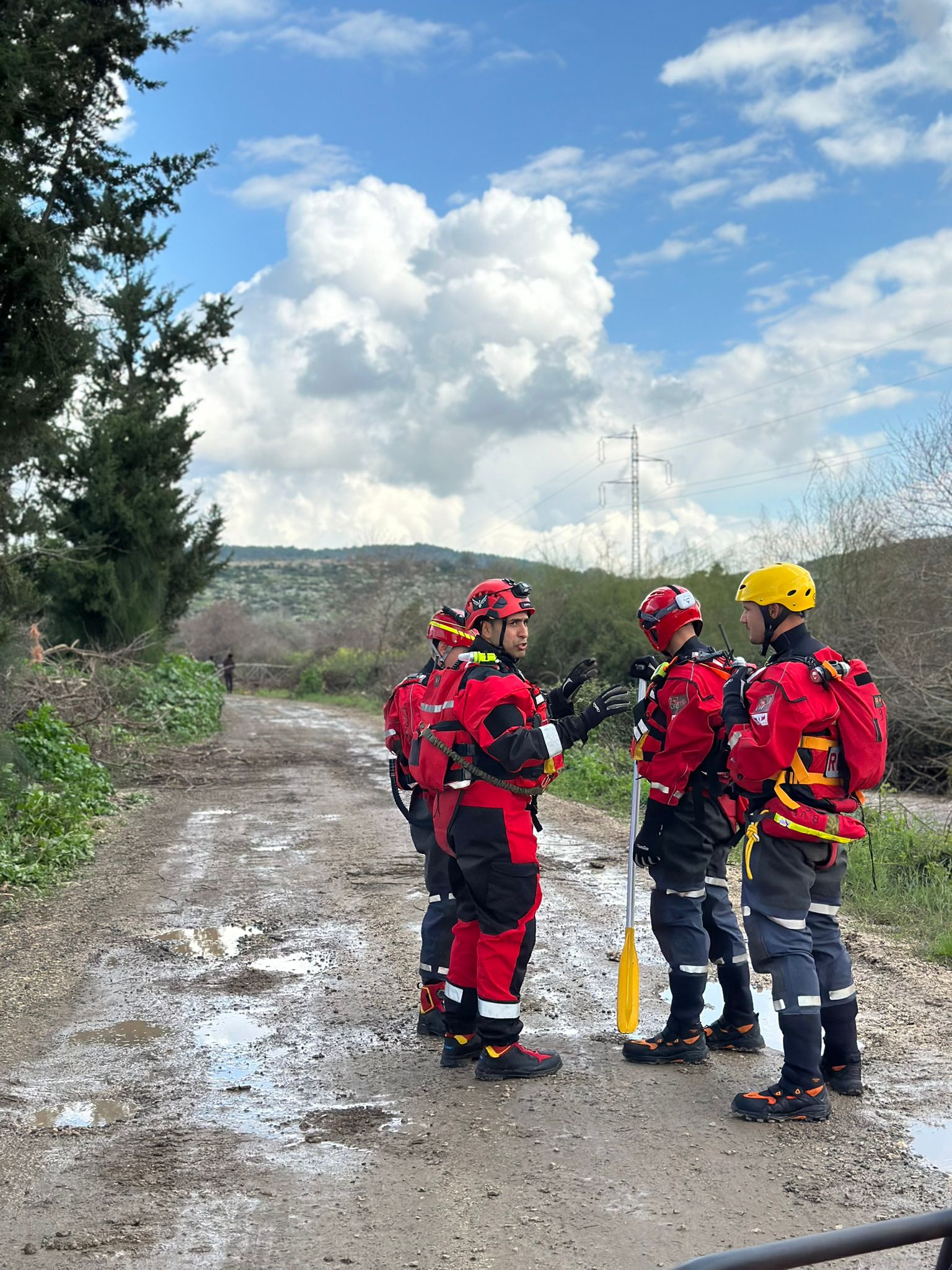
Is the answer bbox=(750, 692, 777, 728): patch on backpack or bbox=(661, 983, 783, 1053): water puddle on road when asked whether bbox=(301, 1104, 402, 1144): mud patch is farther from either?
bbox=(750, 692, 777, 728): patch on backpack

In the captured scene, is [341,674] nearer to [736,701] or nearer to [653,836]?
[653,836]

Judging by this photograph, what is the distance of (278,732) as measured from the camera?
85.3 ft

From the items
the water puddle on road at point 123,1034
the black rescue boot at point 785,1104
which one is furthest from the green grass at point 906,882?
the water puddle on road at point 123,1034

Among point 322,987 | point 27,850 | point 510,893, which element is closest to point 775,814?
point 510,893

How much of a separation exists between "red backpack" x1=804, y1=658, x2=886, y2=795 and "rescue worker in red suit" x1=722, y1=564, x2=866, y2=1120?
0.14 feet

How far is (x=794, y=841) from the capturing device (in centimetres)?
489

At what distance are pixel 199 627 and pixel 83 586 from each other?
42.6 m

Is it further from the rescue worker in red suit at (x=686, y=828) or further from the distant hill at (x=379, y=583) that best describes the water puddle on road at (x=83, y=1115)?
the distant hill at (x=379, y=583)

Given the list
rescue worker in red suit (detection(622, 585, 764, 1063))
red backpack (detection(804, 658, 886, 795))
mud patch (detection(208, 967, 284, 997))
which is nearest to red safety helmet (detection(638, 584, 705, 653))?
rescue worker in red suit (detection(622, 585, 764, 1063))

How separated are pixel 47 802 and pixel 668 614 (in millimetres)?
8905

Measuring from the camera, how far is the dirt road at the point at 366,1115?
12.6 feet

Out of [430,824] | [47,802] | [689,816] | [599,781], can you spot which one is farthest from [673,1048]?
[599,781]

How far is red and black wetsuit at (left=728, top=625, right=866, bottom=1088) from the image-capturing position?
4777 mm

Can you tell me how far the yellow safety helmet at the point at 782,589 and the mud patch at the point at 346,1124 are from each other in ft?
9.12
